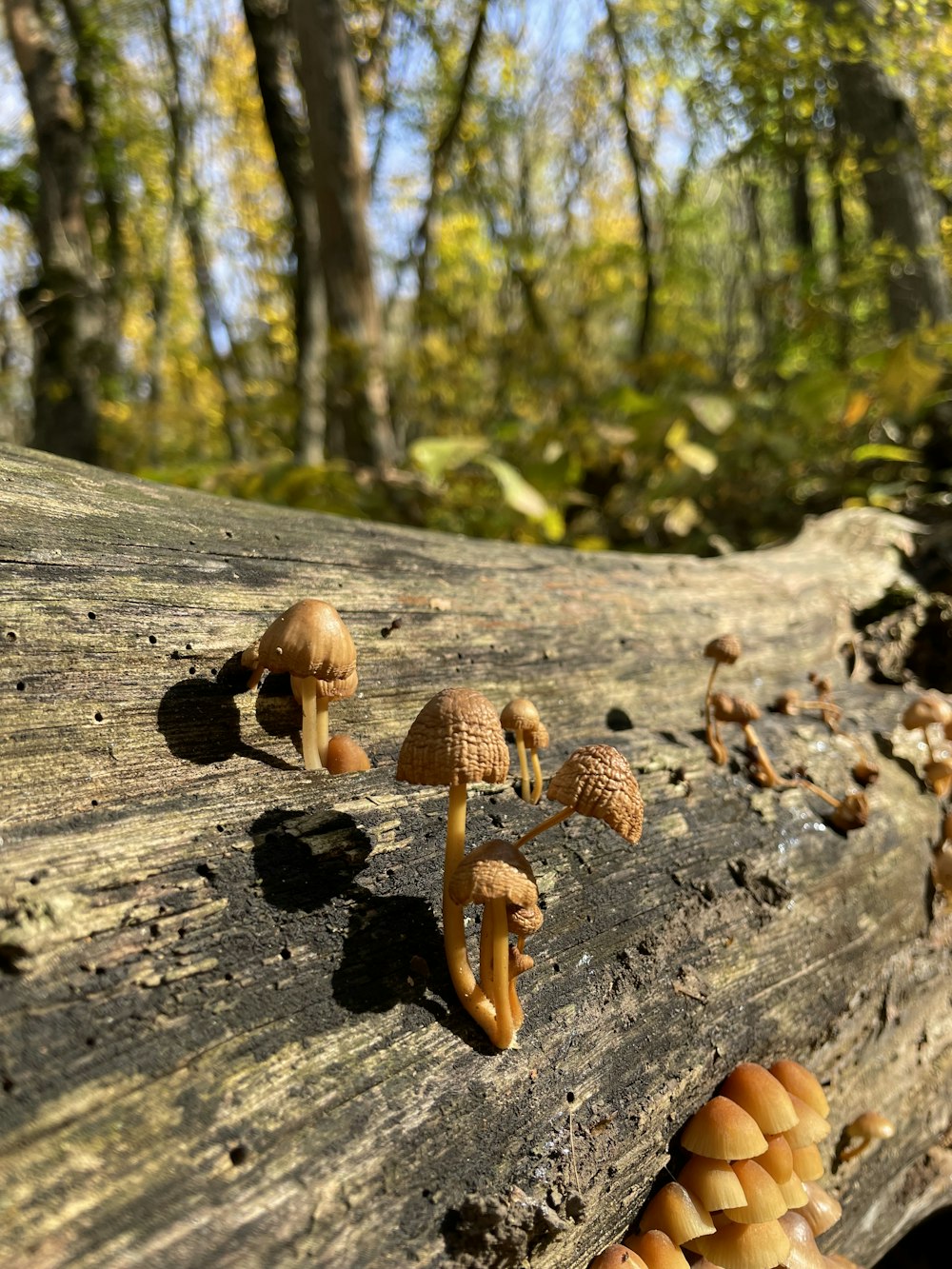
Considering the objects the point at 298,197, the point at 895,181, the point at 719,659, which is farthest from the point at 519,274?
the point at 719,659

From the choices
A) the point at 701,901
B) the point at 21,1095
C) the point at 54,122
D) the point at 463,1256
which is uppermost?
the point at 54,122

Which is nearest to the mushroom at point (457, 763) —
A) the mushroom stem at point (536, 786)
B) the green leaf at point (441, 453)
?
the mushroom stem at point (536, 786)

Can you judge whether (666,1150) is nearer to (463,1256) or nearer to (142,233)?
(463,1256)

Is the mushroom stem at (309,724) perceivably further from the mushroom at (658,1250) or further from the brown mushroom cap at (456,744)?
the mushroom at (658,1250)

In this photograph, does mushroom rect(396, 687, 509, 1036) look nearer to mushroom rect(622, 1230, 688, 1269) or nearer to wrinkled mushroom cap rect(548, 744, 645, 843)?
wrinkled mushroom cap rect(548, 744, 645, 843)

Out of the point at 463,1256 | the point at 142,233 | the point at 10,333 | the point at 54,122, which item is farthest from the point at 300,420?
the point at 10,333

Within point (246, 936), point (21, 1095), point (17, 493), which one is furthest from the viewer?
point (17, 493)
